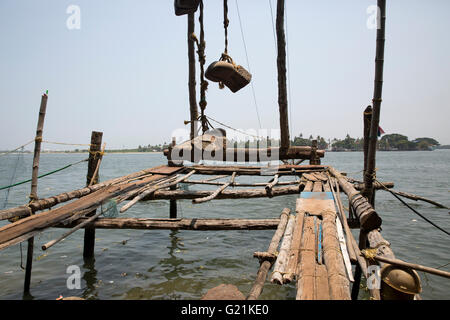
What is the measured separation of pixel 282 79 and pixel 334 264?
280 inches

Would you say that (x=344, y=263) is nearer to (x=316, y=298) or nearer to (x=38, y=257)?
(x=316, y=298)

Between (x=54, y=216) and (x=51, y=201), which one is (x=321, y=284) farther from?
(x=51, y=201)

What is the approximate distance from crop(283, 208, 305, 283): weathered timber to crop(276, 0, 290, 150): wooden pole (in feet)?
16.3

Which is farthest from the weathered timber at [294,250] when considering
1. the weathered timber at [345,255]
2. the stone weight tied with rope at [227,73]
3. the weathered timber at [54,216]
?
the stone weight tied with rope at [227,73]

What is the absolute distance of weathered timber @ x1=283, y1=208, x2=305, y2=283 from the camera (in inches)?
101

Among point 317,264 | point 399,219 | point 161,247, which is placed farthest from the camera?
point 399,219

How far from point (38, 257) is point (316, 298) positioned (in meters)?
7.92

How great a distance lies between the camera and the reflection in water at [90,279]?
18.0ft

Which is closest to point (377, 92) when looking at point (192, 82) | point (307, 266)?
point (307, 266)

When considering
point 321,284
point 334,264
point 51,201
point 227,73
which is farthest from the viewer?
point 227,73

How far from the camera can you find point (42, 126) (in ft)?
20.6

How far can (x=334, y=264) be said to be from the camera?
271 cm
